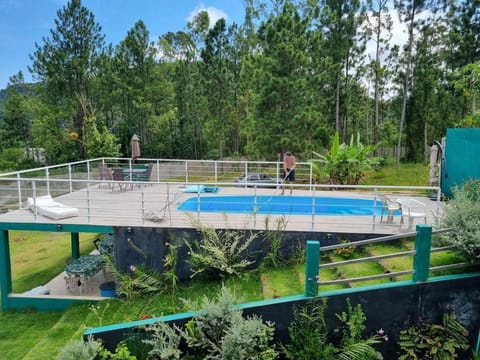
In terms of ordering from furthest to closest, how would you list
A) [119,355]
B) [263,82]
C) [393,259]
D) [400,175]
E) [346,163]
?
[400,175], [263,82], [346,163], [393,259], [119,355]

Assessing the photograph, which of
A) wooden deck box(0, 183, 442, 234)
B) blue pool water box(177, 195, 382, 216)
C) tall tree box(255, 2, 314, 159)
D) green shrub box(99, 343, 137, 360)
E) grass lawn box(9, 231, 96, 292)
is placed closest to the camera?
green shrub box(99, 343, 137, 360)

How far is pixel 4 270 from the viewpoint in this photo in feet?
26.6

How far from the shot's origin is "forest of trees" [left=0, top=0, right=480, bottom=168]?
53.3ft

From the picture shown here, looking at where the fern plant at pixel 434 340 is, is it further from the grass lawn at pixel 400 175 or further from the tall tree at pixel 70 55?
the tall tree at pixel 70 55

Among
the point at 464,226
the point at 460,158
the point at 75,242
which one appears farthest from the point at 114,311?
the point at 460,158

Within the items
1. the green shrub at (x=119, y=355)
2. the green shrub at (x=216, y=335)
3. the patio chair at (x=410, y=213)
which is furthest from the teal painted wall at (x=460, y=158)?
the green shrub at (x=119, y=355)

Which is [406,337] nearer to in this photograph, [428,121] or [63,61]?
[428,121]

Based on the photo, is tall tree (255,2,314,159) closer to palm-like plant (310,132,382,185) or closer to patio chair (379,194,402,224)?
palm-like plant (310,132,382,185)

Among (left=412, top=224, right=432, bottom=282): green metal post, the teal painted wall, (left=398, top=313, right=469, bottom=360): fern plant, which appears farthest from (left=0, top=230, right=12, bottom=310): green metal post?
the teal painted wall

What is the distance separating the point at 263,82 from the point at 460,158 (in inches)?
364

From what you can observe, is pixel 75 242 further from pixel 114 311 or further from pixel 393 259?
pixel 393 259

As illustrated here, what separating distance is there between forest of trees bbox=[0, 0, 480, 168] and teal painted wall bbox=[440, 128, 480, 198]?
7.20 metres

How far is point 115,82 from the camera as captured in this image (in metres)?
25.3

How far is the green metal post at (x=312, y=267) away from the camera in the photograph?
487cm
